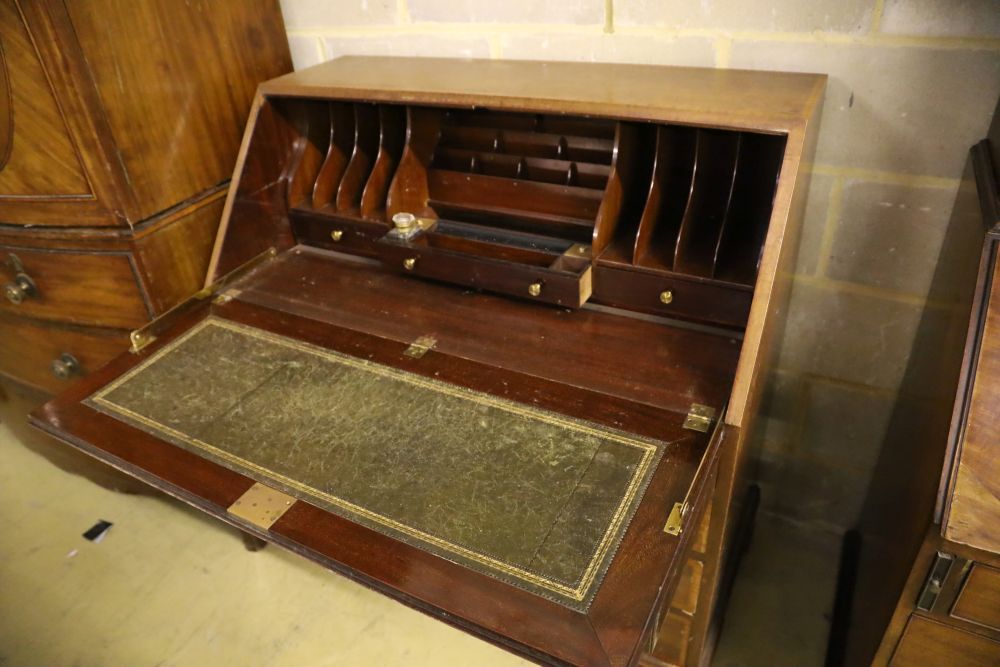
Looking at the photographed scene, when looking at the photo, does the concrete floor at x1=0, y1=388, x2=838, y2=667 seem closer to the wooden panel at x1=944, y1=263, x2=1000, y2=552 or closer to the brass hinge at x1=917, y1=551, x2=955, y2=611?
the brass hinge at x1=917, y1=551, x2=955, y2=611

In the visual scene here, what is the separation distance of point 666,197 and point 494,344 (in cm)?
41

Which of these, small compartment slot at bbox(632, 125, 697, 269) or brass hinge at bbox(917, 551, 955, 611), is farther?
small compartment slot at bbox(632, 125, 697, 269)

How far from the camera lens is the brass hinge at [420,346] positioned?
1.17 meters

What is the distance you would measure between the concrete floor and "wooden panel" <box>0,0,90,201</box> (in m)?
1.10

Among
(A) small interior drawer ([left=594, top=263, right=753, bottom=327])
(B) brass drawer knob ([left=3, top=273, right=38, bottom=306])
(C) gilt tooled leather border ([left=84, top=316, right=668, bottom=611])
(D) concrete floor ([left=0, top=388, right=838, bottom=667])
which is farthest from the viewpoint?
(D) concrete floor ([left=0, top=388, right=838, bottom=667])

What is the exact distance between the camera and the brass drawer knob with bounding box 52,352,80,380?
1740mm

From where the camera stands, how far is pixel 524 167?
4.29 feet

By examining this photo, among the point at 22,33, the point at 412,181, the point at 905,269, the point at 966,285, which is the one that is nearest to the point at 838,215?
the point at 905,269

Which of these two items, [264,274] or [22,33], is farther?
[264,274]

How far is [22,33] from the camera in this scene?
1178 millimetres

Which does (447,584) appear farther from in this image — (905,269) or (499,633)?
(905,269)

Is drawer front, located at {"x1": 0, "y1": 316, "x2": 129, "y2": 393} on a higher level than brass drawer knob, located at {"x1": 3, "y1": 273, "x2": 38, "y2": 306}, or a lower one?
lower

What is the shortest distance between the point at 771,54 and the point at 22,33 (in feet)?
4.41

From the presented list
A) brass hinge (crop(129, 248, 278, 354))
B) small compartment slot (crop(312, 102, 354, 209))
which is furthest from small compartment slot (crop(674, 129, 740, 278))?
brass hinge (crop(129, 248, 278, 354))
